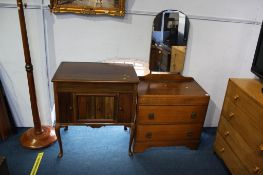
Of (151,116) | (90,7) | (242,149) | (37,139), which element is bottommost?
(37,139)

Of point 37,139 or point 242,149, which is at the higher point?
point 242,149

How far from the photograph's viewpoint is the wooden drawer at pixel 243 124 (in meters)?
1.75

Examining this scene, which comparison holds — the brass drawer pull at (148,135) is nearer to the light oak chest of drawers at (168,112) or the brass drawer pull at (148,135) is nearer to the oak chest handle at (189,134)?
the light oak chest of drawers at (168,112)

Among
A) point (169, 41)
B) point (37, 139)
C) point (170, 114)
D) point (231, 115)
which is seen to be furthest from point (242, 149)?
point (37, 139)

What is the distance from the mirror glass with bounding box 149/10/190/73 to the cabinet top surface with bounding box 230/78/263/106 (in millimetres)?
597

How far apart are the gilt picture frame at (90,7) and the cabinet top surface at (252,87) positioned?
120cm

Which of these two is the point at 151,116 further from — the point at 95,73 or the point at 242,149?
the point at 242,149

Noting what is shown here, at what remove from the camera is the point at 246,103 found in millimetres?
1857

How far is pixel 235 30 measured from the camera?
93.7 inches

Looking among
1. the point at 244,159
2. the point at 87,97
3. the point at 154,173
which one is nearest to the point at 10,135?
the point at 87,97

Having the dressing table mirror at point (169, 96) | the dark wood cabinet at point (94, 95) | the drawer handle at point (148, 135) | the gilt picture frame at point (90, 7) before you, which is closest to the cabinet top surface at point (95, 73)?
the dark wood cabinet at point (94, 95)

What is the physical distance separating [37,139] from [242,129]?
1.92 metres

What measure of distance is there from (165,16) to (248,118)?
116 cm

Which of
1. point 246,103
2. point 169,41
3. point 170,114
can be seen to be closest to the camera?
point 246,103
